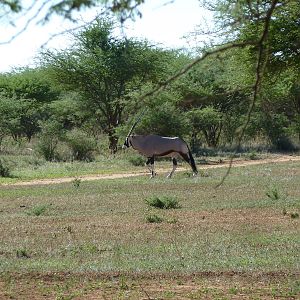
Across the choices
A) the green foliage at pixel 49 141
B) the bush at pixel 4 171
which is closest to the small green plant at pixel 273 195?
the bush at pixel 4 171

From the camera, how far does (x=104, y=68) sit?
1548 inches

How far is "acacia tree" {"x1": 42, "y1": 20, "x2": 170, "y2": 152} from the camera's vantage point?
130 feet

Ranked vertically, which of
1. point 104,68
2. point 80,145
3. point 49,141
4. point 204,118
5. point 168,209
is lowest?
point 168,209

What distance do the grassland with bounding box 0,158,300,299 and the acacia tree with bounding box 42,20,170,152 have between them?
19.8 metres

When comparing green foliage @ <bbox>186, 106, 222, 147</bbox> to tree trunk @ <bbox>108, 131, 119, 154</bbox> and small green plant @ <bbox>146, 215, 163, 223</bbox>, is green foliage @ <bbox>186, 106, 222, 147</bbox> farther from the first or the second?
small green plant @ <bbox>146, 215, 163, 223</bbox>

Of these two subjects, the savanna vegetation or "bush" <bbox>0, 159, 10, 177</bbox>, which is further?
"bush" <bbox>0, 159, 10, 177</bbox>

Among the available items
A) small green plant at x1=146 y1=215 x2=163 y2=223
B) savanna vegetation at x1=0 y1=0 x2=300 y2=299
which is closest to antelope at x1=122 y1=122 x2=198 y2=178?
savanna vegetation at x1=0 y1=0 x2=300 y2=299

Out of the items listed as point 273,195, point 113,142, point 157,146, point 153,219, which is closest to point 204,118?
point 113,142

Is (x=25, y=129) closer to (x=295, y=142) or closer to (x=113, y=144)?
(x=113, y=144)

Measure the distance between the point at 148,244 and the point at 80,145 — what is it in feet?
80.8

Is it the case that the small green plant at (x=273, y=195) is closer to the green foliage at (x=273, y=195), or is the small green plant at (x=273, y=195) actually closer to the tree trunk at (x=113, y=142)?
the green foliage at (x=273, y=195)

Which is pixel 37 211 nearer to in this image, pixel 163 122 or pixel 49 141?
pixel 49 141

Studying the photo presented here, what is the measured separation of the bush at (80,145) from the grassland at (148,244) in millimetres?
14641

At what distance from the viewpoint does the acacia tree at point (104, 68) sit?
130 feet
